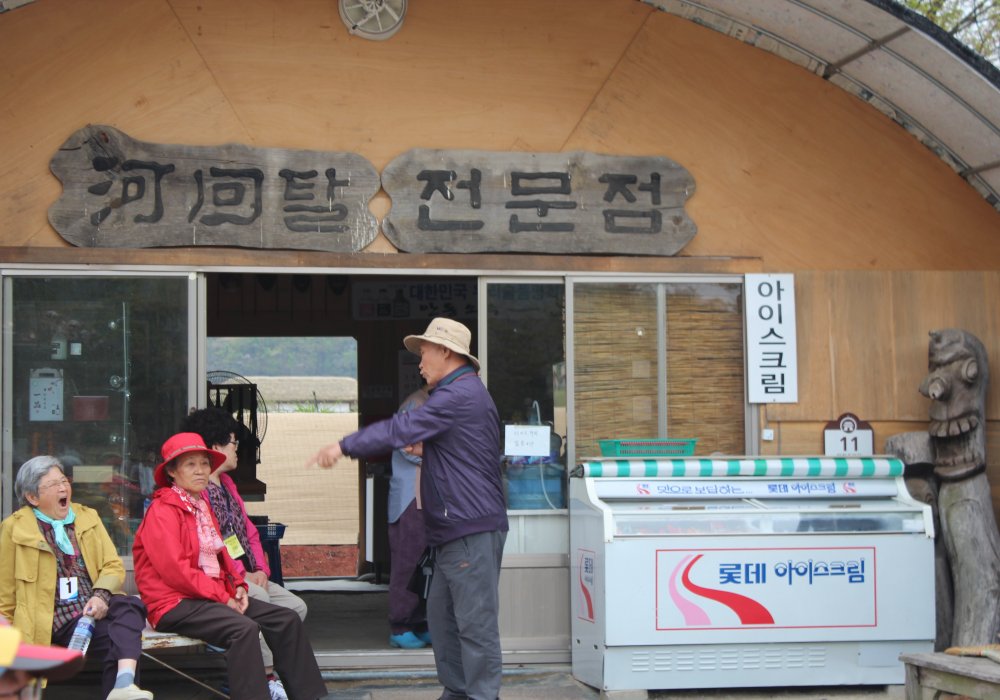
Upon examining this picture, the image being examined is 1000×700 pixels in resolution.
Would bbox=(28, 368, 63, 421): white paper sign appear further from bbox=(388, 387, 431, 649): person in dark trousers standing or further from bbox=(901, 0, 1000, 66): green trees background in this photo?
bbox=(901, 0, 1000, 66): green trees background

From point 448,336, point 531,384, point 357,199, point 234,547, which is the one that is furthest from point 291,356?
point 448,336

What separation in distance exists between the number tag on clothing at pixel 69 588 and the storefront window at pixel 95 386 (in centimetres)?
84

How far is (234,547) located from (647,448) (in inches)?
91.5

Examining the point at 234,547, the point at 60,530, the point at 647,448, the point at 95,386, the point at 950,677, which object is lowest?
the point at 950,677

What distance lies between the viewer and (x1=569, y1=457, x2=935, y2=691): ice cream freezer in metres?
6.02

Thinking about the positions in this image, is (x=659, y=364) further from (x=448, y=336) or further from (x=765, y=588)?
(x=448, y=336)

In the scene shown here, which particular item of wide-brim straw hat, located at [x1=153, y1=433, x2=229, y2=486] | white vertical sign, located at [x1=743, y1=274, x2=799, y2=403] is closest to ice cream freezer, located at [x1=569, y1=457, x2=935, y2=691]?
white vertical sign, located at [x1=743, y1=274, x2=799, y2=403]

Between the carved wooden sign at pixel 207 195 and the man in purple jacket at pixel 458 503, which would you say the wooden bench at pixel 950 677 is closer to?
the man in purple jacket at pixel 458 503

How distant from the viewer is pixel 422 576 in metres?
7.38

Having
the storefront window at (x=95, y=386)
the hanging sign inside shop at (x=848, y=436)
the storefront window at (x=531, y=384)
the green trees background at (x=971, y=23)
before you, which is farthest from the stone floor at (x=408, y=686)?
the green trees background at (x=971, y=23)

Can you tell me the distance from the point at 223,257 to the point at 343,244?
665 millimetres

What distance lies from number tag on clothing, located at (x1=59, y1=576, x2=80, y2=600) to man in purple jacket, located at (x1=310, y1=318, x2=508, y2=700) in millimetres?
1576

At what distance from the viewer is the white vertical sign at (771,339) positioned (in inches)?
271

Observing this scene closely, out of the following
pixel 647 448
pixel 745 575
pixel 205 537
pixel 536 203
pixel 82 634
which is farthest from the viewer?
pixel 536 203
